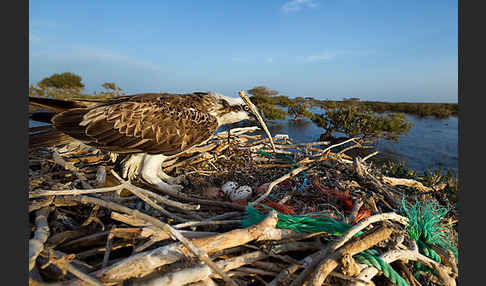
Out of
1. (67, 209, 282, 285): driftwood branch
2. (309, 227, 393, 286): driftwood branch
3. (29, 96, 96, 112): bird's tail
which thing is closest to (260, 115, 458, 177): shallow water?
(29, 96, 96, 112): bird's tail

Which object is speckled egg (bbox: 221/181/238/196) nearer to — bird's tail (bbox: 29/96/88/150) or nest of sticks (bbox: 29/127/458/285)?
nest of sticks (bbox: 29/127/458/285)

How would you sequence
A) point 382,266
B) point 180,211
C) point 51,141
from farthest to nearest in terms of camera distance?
point 51,141
point 180,211
point 382,266

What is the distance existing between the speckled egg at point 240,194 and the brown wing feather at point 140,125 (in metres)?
0.91

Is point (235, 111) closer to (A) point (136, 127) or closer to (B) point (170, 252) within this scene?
(A) point (136, 127)

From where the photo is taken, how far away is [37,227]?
4.29 feet

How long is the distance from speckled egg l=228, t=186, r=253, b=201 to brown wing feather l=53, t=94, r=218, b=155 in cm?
91

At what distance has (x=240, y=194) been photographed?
226 cm

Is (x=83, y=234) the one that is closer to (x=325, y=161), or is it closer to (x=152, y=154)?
(x=152, y=154)

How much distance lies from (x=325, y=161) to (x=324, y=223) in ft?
6.36

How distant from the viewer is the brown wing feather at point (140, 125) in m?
2.44

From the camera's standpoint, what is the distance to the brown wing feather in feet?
8.02

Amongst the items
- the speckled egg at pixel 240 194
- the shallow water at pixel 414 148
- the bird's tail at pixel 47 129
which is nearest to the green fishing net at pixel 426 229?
the speckled egg at pixel 240 194

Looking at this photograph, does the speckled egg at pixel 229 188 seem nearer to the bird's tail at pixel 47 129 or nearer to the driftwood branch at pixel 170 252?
the driftwood branch at pixel 170 252

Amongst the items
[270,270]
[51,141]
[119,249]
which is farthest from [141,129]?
[270,270]
